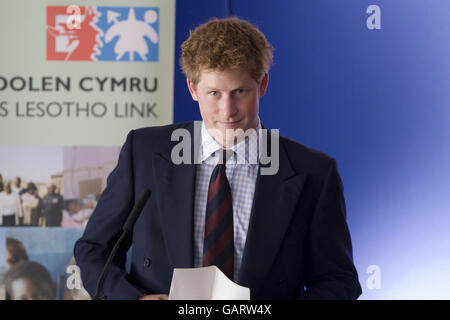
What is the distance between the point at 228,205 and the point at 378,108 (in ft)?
5.71

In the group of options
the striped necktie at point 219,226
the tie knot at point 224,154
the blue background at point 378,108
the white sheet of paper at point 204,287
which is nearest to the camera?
the white sheet of paper at point 204,287

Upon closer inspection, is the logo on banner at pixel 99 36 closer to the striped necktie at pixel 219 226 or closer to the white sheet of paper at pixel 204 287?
the striped necktie at pixel 219 226

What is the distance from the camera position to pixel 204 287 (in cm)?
130

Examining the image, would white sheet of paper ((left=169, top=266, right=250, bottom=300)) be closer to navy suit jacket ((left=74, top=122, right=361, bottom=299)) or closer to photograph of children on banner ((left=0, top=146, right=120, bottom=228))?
navy suit jacket ((left=74, top=122, right=361, bottom=299))

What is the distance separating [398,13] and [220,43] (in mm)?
1810

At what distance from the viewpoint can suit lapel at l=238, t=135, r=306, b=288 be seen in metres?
1.68

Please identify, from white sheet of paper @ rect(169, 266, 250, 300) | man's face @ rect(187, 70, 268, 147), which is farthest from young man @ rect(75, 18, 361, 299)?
white sheet of paper @ rect(169, 266, 250, 300)

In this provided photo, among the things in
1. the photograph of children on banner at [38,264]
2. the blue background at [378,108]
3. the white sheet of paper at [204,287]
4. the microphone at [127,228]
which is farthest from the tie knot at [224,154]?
the photograph of children on banner at [38,264]

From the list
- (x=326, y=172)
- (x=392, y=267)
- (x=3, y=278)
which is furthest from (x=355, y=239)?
(x=3, y=278)

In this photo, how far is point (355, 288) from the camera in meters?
1.77

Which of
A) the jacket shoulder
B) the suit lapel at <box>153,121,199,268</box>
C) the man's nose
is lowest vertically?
the suit lapel at <box>153,121,199,268</box>

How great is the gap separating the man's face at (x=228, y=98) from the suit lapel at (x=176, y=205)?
149 mm

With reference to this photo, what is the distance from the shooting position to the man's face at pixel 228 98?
1691mm
